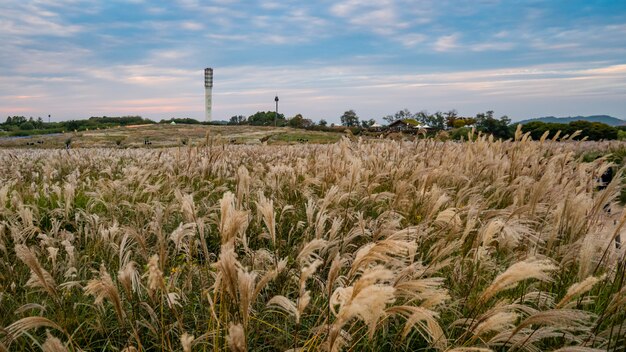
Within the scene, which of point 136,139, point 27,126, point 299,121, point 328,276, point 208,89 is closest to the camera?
point 328,276

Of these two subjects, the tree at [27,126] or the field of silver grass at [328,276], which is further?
the tree at [27,126]

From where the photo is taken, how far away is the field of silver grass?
161 centimetres

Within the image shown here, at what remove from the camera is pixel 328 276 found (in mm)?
1708

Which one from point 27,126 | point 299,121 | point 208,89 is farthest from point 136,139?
point 208,89

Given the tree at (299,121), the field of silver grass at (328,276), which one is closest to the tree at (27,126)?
the tree at (299,121)

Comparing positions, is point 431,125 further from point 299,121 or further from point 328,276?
point 328,276

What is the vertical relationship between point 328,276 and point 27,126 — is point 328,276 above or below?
below

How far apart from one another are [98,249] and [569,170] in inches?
232

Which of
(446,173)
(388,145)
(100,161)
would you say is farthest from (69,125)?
(446,173)

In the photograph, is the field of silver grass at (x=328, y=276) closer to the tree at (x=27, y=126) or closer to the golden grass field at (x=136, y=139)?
the golden grass field at (x=136, y=139)

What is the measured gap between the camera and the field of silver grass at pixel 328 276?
161 centimetres

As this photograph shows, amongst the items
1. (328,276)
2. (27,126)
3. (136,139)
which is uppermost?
(27,126)

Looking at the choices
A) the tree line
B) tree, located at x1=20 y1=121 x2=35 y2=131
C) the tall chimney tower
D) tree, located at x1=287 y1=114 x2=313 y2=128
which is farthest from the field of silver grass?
the tall chimney tower

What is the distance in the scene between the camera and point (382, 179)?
6.43 metres
